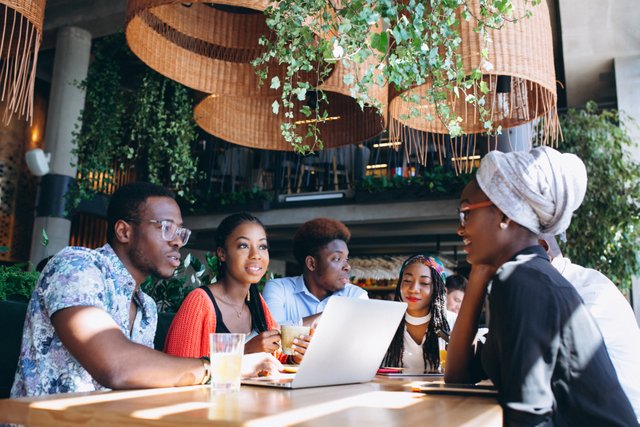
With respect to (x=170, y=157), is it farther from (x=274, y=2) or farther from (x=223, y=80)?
(x=274, y=2)

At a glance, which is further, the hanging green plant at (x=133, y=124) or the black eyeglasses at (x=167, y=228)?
the hanging green plant at (x=133, y=124)

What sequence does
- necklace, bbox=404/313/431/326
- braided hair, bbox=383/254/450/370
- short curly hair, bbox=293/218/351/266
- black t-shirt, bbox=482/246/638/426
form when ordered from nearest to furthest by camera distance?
black t-shirt, bbox=482/246/638/426, braided hair, bbox=383/254/450/370, necklace, bbox=404/313/431/326, short curly hair, bbox=293/218/351/266

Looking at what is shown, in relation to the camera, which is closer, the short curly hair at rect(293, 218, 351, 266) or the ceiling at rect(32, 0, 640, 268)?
the short curly hair at rect(293, 218, 351, 266)

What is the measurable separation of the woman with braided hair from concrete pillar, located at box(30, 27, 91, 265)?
20.7ft

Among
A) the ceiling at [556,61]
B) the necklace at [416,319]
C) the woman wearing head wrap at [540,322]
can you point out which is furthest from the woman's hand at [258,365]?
the ceiling at [556,61]

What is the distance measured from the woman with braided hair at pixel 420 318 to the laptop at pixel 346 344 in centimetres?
133

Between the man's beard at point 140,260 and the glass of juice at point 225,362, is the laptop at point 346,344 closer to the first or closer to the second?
the glass of juice at point 225,362

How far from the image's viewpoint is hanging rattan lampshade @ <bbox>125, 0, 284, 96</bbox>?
1.93 metres

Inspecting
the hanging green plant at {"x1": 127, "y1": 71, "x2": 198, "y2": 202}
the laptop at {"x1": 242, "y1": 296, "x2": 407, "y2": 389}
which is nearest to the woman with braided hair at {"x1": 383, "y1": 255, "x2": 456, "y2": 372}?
the laptop at {"x1": 242, "y1": 296, "x2": 407, "y2": 389}

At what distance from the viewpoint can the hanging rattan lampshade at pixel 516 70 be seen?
6.28ft

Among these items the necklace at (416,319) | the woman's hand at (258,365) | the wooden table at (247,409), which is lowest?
the wooden table at (247,409)

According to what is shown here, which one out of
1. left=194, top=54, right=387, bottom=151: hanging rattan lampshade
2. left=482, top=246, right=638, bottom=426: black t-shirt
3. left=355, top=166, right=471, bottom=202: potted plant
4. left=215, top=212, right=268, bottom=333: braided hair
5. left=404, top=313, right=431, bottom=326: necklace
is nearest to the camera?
left=482, top=246, right=638, bottom=426: black t-shirt

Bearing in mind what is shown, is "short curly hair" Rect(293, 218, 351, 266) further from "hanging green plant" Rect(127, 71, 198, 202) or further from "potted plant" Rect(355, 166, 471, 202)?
"potted plant" Rect(355, 166, 471, 202)

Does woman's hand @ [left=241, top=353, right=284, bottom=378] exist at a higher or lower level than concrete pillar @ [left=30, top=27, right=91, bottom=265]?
lower
